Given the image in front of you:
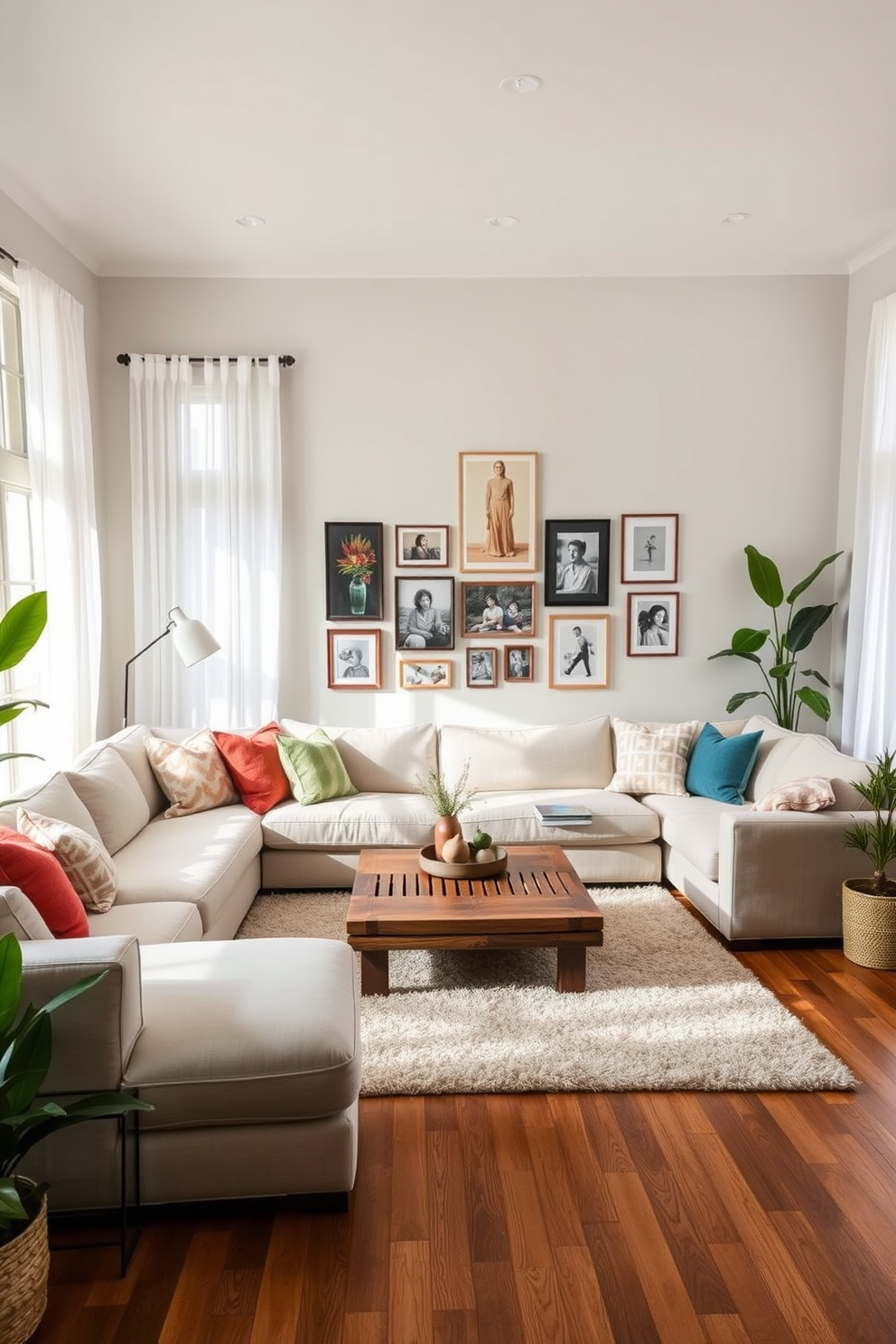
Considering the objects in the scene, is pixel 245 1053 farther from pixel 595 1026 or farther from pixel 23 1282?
pixel 595 1026

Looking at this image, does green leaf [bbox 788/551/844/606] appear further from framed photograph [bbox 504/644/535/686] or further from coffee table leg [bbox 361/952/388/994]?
coffee table leg [bbox 361/952/388/994]

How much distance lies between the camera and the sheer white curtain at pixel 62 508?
162 inches

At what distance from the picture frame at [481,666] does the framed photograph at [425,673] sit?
4.5 inches

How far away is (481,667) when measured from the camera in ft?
17.2

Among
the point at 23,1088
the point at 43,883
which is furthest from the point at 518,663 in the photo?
the point at 23,1088

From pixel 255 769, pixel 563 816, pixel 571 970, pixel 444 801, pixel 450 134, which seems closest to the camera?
pixel 571 970

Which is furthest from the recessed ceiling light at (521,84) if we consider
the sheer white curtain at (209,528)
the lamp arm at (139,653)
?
the lamp arm at (139,653)

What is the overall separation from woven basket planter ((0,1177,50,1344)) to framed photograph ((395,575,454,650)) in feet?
12.1

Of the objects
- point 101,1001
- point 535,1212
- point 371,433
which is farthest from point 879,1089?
point 371,433

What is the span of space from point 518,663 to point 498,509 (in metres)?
0.86

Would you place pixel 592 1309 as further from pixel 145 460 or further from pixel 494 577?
pixel 145 460

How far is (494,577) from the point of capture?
5.21 m

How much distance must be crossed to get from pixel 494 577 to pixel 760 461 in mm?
1626

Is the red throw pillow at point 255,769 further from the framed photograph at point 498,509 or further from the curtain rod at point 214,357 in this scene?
the curtain rod at point 214,357
